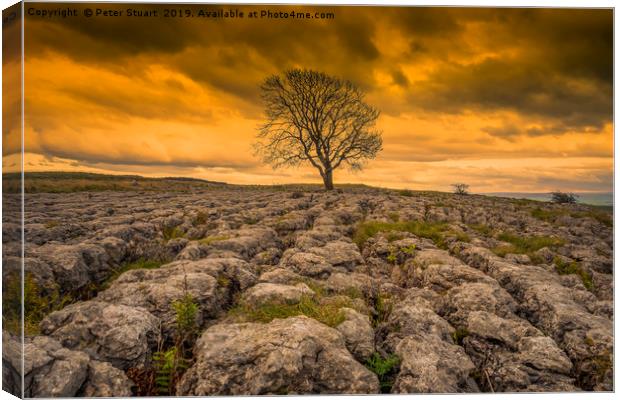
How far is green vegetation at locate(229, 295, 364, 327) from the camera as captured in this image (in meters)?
7.56

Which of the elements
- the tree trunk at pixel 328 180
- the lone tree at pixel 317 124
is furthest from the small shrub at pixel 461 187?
the tree trunk at pixel 328 180

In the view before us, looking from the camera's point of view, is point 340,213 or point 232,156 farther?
point 340,213

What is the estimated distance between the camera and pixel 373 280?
988 cm

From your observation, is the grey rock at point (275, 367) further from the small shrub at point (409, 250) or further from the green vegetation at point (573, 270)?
the green vegetation at point (573, 270)

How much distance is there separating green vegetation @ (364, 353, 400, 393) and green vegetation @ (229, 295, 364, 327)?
0.88 m

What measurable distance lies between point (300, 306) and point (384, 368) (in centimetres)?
197

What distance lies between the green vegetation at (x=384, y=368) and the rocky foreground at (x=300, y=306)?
2 centimetres

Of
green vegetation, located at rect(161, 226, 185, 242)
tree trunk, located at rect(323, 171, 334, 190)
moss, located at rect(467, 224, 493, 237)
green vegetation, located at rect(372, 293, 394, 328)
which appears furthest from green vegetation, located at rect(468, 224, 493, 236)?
green vegetation, located at rect(161, 226, 185, 242)

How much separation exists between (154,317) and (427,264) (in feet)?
21.3

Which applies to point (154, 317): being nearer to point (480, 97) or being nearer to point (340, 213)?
point (340, 213)

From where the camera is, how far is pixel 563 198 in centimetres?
1312

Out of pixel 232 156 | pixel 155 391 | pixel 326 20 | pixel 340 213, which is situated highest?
pixel 326 20

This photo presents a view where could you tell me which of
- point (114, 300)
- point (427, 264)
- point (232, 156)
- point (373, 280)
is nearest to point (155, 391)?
point (114, 300)

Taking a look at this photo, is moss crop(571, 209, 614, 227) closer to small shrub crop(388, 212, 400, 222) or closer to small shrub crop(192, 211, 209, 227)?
small shrub crop(388, 212, 400, 222)
